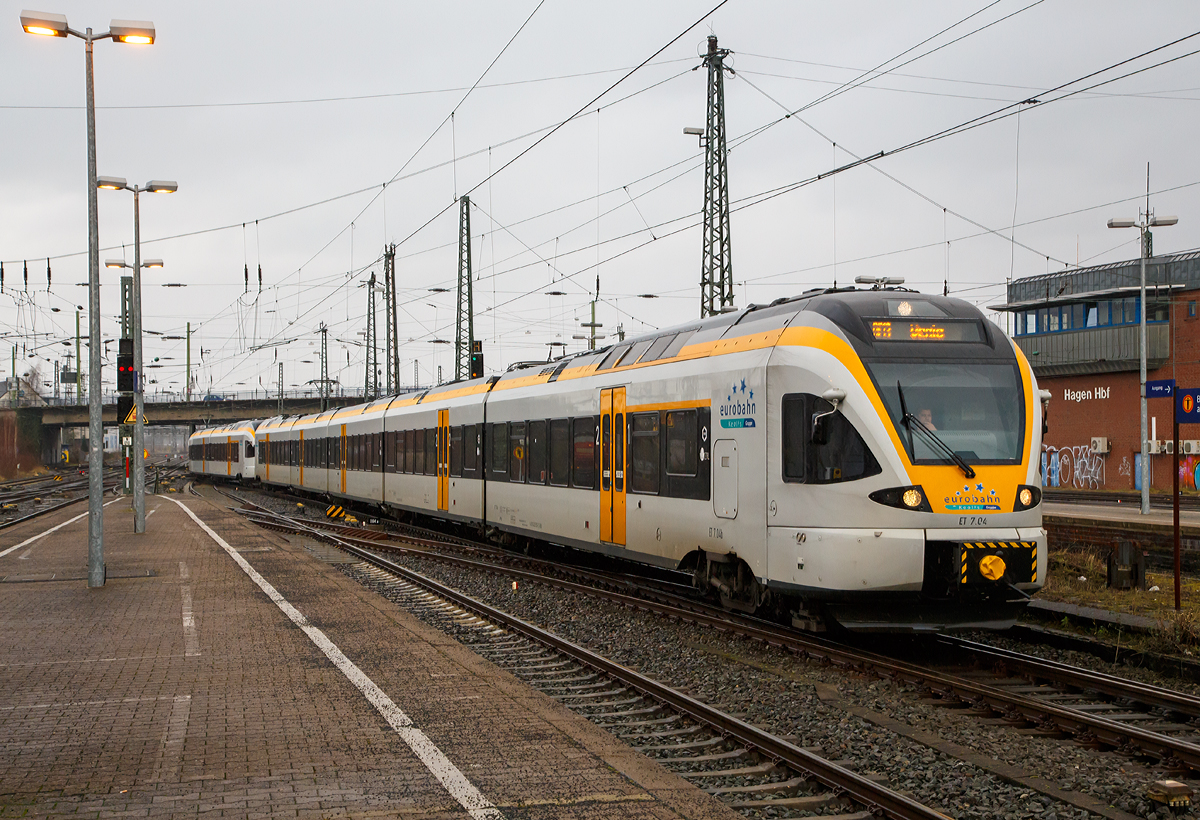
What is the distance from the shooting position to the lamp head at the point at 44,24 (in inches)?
559

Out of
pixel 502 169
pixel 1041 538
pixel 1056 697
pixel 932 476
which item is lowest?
pixel 1056 697

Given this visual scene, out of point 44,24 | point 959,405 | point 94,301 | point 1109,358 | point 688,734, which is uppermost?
point 44,24

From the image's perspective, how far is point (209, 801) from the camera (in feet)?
18.8

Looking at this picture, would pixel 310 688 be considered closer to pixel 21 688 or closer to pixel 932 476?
pixel 21 688

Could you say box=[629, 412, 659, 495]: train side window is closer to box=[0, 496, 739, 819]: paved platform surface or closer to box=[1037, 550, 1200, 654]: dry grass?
box=[0, 496, 739, 819]: paved platform surface

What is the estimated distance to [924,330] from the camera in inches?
Answer: 405

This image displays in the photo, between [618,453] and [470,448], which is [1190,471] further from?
[618,453]

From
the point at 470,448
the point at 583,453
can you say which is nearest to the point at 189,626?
the point at 583,453

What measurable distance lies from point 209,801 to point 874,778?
398 cm

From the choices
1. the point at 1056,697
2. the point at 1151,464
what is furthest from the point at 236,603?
the point at 1151,464

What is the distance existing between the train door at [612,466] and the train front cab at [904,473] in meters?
4.15

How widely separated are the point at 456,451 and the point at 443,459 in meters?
1.02

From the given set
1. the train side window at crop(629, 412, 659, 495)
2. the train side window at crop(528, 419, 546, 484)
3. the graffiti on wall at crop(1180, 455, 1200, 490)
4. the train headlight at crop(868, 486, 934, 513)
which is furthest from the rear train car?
the train headlight at crop(868, 486, 934, 513)

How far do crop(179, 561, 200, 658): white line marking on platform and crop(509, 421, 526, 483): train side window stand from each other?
19.2 ft
